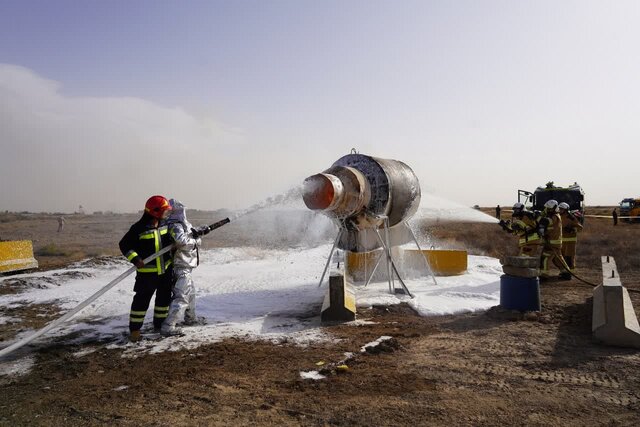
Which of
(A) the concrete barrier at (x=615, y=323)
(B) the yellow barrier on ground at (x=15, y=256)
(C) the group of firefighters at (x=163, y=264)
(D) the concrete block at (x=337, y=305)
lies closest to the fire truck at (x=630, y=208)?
(A) the concrete barrier at (x=615, y=323)

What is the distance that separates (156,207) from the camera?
6.08m

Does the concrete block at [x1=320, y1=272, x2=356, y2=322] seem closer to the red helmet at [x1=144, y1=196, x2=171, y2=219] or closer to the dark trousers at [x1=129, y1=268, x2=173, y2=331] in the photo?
the dark trousers at [x1=129, y1=268, x2=173, y2=331]

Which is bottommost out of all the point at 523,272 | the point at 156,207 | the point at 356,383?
the point at 356,383

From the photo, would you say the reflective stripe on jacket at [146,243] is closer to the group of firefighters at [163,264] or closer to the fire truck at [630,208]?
the group of firefighters at [163,264]

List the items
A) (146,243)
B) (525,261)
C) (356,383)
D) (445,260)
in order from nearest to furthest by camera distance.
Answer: (356,383)
(146,243)
(525,261)
(445,260)

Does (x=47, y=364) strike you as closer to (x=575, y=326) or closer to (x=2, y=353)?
(x=2, y=353)

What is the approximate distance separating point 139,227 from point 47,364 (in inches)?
77.1

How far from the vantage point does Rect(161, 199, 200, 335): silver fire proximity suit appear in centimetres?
600

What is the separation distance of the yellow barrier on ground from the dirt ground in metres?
5.70

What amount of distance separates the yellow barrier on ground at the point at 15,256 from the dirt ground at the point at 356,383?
570cm

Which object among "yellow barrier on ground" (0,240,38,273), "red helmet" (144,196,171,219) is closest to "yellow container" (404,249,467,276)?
"red helmet" (144,196,171,219)

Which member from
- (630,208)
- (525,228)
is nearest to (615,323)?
(525,228)

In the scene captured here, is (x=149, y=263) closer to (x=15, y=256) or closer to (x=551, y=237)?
(x=15, y=256)

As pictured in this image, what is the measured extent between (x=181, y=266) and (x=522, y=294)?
5.21m
